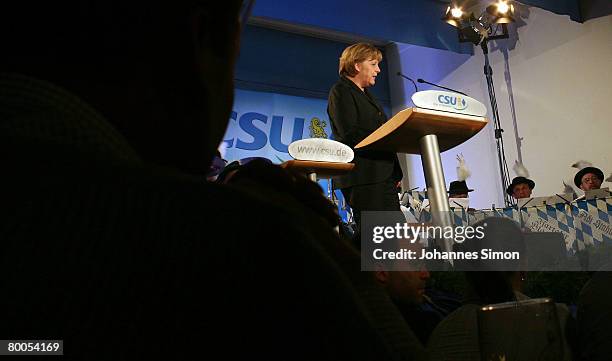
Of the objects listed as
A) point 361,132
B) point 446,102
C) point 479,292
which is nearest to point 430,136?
point 446,102

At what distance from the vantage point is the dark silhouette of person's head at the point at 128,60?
310 mm

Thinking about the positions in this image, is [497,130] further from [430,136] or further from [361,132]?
[430,136]

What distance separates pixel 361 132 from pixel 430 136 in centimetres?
42

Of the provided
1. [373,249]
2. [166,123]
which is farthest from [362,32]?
[166,123]

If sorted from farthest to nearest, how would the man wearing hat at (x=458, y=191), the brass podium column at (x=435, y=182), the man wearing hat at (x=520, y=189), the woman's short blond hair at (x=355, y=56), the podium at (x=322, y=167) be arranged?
1. the man wearing hat at (x=458, y=191)
2. the man wearing hat at (x=520, y=189)
3. the woman's short blond hair at (x=355, y=56)
4. the podium at (x=322, y=167)
5. the brass podium column at (x=435, y=182)

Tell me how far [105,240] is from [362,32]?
558cm

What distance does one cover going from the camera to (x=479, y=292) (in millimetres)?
1294

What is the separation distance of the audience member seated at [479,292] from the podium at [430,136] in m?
0.26

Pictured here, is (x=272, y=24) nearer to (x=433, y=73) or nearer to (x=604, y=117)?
(x=433, y=73)

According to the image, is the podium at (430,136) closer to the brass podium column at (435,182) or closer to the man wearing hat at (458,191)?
the brass podium column at (435,182)

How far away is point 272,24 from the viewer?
7723 millimetres

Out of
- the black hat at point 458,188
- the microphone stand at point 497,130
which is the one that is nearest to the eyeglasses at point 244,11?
the black hat at point 458,188

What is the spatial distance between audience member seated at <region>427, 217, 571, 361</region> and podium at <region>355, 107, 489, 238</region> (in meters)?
0.26

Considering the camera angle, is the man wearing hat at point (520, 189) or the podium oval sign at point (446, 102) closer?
the podium oval sign at point (446, 102)
